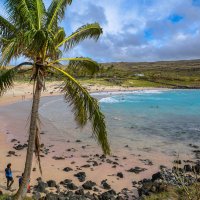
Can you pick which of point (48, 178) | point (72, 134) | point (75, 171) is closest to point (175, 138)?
point (72, 134)

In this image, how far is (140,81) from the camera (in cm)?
13538

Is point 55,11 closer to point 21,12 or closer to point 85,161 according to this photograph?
point 21,12

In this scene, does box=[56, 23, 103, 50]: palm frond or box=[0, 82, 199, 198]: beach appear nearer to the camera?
box=[56, 23, 103, 50]: palm frond

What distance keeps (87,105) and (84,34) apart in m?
3.50

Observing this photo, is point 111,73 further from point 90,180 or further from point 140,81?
point 90,180

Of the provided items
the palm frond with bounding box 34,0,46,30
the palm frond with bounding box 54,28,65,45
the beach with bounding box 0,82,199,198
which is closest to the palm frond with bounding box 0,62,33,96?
the palm frond with bounding box 34,0,46,30

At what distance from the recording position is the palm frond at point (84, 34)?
47.1 feet

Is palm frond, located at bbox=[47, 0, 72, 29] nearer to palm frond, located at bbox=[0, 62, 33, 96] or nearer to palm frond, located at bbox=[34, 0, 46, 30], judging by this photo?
palm frond, located at bbox=[34, 0, 46, 30]

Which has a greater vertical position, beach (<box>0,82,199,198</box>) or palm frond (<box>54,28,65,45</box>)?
palm frond (<box>54,28,65,45</box>)

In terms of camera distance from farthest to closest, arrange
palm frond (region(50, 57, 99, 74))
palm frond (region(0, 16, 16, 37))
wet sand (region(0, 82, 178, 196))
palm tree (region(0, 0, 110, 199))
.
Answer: wet sand (region(0, 82, 178, 196))
palm frond (region(50, 57, 99, 74))
palm frond (region(0, 16, 16, 37))
palm tree (region(0, 0, 110, 199))

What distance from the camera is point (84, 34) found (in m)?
14.8

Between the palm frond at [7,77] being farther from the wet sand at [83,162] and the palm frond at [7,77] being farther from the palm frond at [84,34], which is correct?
the wet sand at [83,162]

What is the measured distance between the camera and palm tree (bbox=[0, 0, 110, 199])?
11523mm

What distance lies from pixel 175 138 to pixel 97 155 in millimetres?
11847
